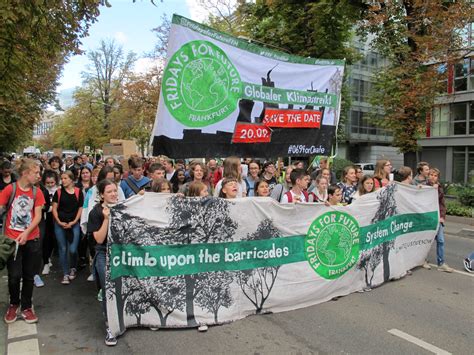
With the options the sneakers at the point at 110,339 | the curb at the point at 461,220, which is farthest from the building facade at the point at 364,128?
the sneakers at the point at 110,339

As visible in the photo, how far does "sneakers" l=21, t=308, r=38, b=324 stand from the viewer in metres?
4.45

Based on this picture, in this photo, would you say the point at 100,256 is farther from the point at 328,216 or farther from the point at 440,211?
the point at 440,211

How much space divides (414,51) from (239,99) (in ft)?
40.7

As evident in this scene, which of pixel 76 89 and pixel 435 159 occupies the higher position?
pixel 76 89

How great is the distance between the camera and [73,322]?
A: 4488mm

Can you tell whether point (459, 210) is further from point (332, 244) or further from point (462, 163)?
point (462, 163)

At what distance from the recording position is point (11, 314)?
448 cm

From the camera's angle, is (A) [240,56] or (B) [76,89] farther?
(B) [76,89]

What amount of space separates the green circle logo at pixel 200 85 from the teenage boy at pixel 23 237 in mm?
1751

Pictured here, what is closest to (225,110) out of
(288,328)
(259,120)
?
(259,120)

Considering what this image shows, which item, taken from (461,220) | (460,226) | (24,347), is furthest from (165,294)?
(461,220)

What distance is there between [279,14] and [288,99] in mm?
13608

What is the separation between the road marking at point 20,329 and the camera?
13.6 ft

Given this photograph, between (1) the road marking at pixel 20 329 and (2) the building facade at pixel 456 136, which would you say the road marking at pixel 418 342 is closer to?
(1) the road marking at pixel 20 329
